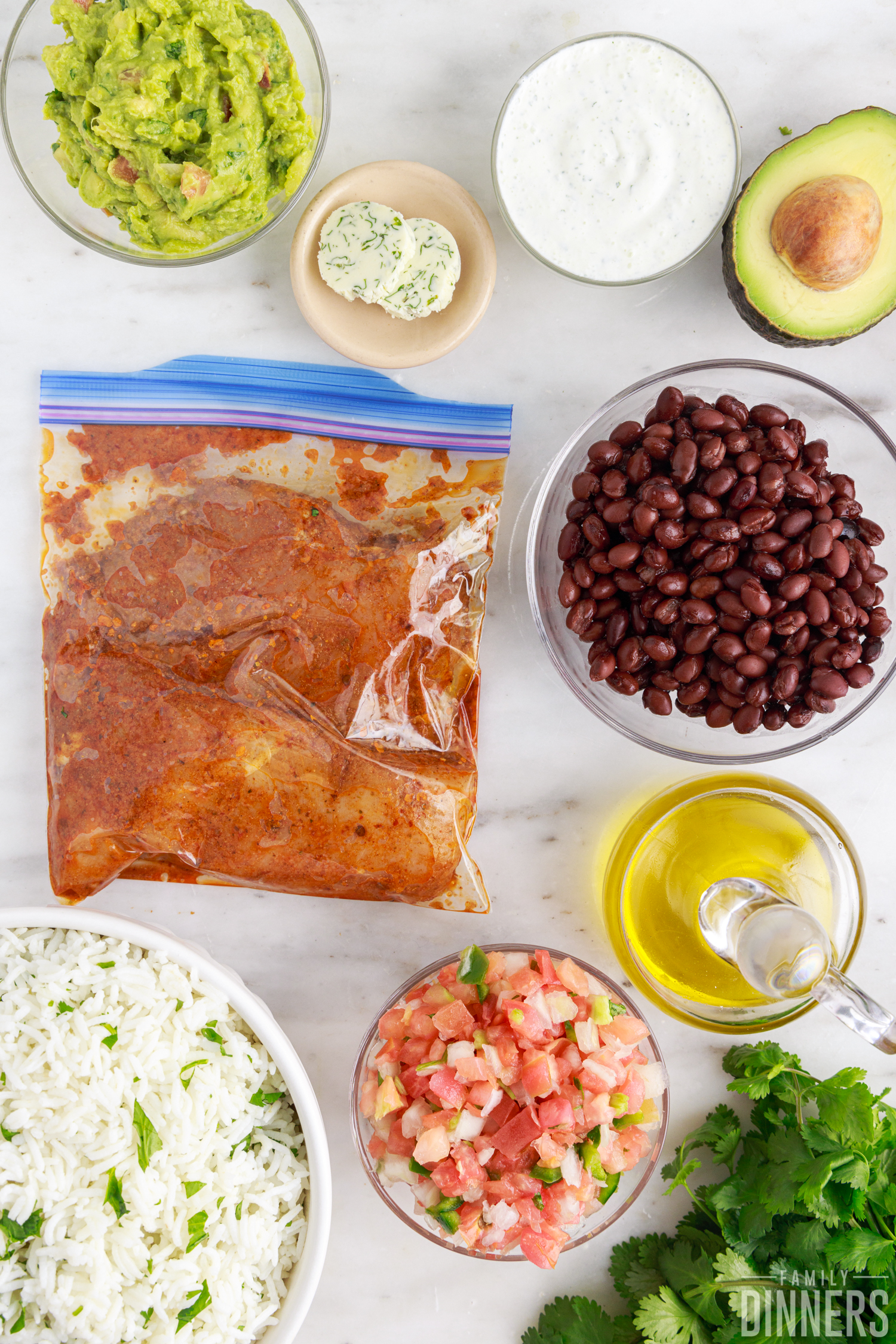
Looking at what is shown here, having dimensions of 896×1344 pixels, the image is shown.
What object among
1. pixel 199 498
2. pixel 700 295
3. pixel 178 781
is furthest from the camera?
pixel 700 295

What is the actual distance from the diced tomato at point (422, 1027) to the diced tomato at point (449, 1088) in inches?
2.8

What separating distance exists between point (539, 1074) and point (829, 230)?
1643 mm

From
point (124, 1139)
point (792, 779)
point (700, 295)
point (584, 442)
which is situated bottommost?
point (124, 1139)

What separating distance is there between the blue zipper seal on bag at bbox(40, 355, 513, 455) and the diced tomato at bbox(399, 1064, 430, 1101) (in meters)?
1.31

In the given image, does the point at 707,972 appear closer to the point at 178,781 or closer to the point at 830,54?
the point at 178,781

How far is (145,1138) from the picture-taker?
5.24 ft

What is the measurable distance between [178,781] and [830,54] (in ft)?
6.97

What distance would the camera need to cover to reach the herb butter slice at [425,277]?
5.99ft

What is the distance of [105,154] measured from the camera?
1.61 meters

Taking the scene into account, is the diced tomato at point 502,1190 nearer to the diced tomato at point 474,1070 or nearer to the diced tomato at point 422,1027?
the diced tomato at point 474,1070

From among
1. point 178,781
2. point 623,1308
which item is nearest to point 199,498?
point 178,781

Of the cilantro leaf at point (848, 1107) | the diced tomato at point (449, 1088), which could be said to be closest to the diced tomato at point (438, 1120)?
the diced tomato at point (449, 1088)

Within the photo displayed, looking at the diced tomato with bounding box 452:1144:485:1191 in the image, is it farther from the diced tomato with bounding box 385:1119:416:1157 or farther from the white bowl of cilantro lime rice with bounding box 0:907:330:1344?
the white bowl of cilantro lime rice with bounding box 0:907:330:1344

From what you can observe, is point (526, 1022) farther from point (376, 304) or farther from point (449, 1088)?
point (376, 304)
